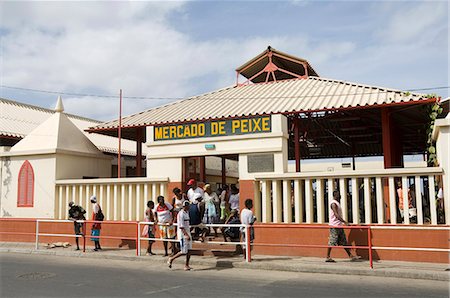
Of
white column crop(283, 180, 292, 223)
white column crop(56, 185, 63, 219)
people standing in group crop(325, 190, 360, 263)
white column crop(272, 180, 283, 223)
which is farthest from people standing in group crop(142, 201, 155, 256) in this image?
people standing in group crop(325, 190, 360, 263)

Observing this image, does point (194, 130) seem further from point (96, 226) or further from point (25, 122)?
point (25, 122)

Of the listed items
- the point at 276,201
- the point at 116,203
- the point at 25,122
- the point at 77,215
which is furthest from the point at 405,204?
the point at 25,122

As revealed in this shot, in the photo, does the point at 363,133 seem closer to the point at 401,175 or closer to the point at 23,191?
the point at 401,175

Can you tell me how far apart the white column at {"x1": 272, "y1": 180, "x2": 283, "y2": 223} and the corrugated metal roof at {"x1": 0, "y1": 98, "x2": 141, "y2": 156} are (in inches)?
417

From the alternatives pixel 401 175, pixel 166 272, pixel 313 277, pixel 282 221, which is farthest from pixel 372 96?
pixel 166 272

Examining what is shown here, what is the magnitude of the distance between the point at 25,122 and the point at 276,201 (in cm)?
1458

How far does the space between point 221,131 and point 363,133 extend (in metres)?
7.09

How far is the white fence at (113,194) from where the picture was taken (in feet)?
44.4

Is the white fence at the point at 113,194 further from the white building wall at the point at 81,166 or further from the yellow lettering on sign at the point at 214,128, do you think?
the yellow lettering on sign at the point at 214,128

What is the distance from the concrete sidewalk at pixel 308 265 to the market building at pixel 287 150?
0.64 metres

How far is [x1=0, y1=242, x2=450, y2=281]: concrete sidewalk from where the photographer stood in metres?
8.76

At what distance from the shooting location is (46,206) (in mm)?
14742

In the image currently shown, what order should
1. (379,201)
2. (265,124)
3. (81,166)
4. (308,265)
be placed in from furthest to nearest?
1. (81,166)
2. (265,124)
3. (379,201)
4. (308,265)

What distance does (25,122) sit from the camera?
2098cm
